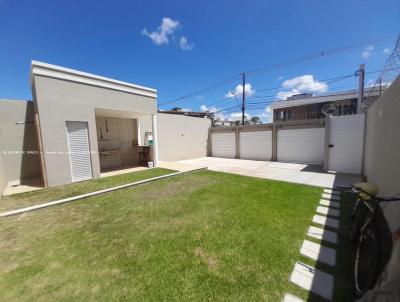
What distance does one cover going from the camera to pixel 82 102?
21.5 feet

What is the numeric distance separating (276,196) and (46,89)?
8024 mm

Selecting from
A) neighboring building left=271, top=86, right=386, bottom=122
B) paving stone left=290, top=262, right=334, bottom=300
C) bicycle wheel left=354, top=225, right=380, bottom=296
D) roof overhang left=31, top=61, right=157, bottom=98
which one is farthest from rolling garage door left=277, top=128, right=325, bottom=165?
neighboring building left=271, top=86, right=386, bottom=122

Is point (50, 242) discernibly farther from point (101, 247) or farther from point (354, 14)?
point (354, 14)

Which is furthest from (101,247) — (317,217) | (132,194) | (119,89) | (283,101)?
(283,101)

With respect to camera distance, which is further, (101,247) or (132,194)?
(132,194)

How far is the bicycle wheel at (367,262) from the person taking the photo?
1698 millimetres

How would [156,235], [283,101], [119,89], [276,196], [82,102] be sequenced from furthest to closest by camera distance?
[283,101]
[119,89]
[82,102]
[276,196]
[156,235]

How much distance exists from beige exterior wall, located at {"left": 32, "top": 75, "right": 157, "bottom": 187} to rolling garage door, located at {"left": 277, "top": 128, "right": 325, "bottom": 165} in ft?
34.2

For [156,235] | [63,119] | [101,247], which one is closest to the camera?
[101,247]

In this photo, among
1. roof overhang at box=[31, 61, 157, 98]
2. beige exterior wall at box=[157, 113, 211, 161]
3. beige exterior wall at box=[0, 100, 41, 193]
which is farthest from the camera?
beige exterior wall at box=[157, 113, 211, 161]

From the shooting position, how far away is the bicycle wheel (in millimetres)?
1698

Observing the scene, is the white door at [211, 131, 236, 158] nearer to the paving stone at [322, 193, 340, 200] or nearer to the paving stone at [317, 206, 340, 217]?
the paving stone at [322, 193, 340, 200]

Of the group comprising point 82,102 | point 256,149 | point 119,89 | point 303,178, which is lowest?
point 303,178

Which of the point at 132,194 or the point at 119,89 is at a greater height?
the point at 119,89
